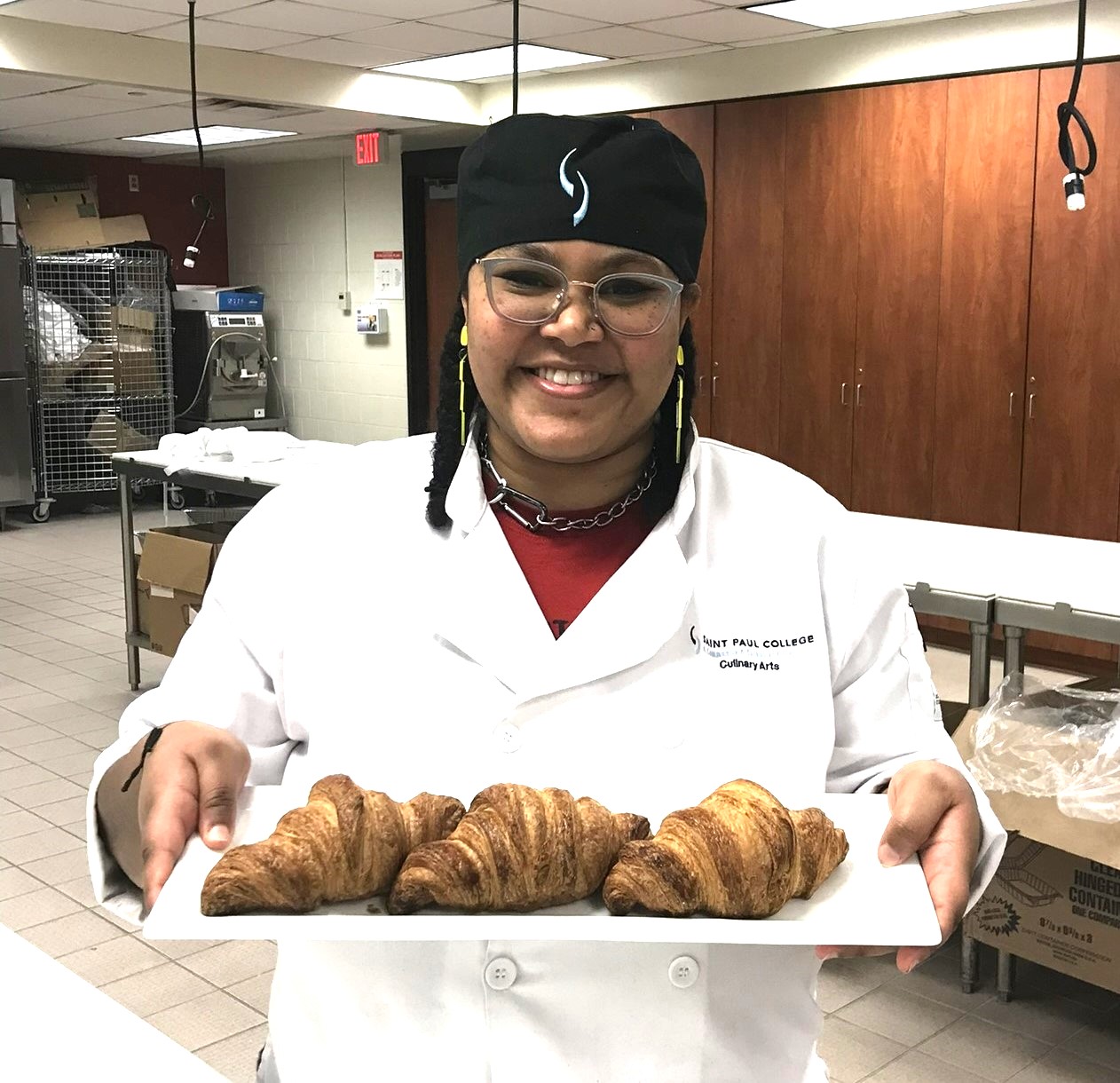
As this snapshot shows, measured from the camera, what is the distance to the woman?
1171 mm

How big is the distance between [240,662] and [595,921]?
1.68ft

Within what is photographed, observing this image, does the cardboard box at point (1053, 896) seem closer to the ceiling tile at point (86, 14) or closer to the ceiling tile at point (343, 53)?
the ceiling tile at point (86, 14)

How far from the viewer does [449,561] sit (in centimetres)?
137

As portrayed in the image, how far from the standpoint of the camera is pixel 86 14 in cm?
571

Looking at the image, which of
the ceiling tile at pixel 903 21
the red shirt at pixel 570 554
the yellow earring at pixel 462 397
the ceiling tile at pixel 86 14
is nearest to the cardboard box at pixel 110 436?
the ceiling tile at pixel 86 14

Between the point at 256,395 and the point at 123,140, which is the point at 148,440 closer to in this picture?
the point at 256,395

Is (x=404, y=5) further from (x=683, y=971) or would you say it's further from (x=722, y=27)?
(x=683, y=971)

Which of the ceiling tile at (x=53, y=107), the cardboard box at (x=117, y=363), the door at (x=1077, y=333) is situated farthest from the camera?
the cardboard box at (x=117, y=363)

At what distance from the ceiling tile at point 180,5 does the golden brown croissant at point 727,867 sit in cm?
512

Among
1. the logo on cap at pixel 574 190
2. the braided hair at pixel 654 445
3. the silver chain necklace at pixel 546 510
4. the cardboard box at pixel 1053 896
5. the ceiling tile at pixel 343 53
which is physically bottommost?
the cardboard box at pixel 1053 896

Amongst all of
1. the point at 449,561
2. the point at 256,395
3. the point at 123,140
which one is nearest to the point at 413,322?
the point at 256,395

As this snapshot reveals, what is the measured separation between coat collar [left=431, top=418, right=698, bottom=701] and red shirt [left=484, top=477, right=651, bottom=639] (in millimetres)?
31

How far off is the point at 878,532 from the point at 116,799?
2.70m

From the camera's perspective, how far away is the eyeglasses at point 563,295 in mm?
1239
